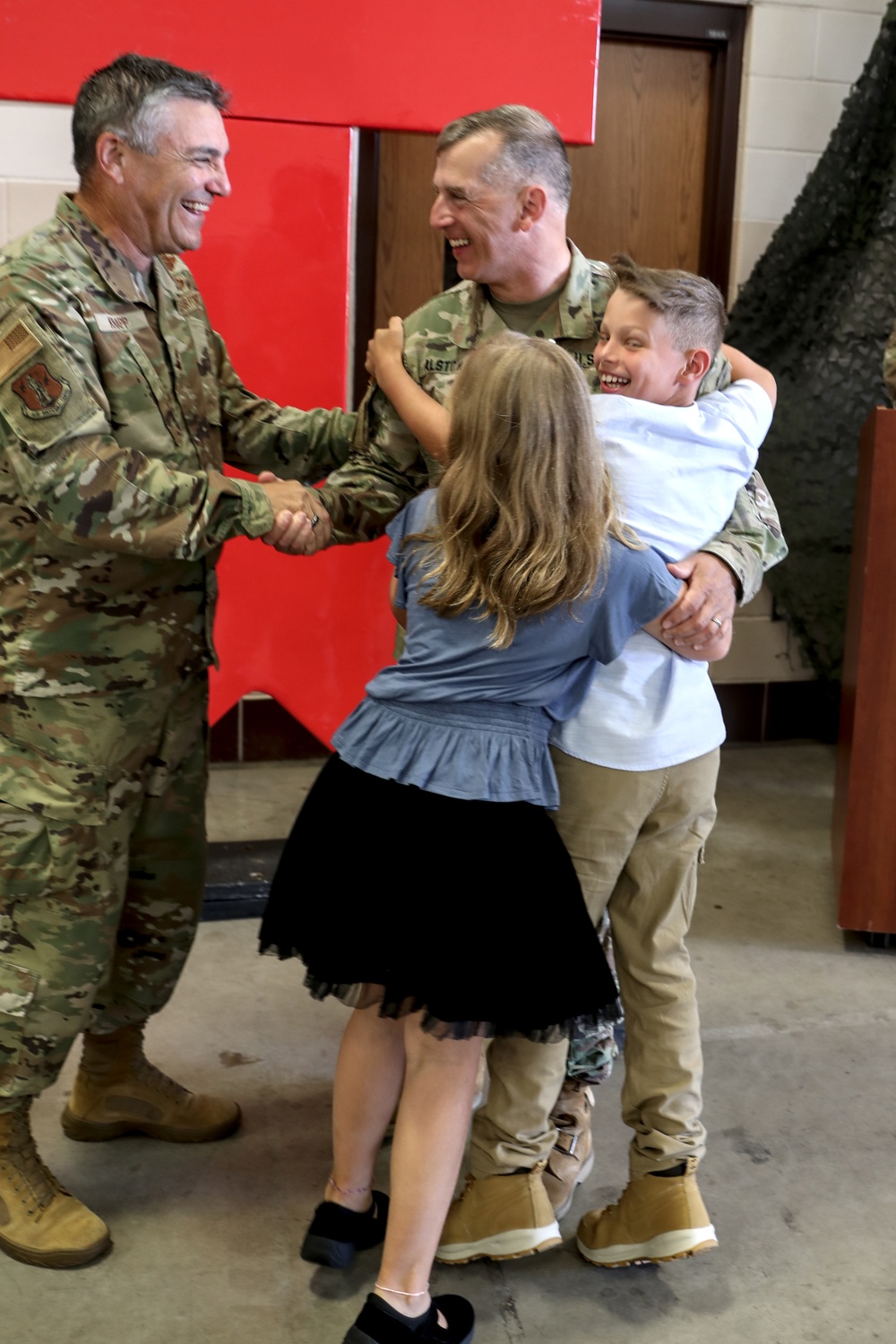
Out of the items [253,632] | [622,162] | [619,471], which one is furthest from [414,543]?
[622,162]

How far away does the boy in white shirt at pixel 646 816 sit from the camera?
5.22ft

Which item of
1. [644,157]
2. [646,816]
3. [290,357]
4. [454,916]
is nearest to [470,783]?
[454,916]

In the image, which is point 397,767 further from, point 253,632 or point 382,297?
point 382,297

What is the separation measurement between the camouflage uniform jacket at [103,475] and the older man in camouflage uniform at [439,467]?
19cm

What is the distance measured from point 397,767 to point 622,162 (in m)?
3.11

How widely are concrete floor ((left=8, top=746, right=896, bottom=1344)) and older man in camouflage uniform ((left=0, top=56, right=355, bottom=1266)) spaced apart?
150mm

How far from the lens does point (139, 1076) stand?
6.70 ft

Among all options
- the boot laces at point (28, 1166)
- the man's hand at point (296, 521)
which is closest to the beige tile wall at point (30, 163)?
the man's hand at point (296, 521)

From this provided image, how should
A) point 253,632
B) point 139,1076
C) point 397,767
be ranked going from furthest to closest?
point 253,632 < point 139,1076 < point 397,767

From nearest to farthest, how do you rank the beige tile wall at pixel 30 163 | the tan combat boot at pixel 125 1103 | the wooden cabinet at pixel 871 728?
the tan combat boot at pixel 125 1103 → the wooden cabinet at pixel 871 728 → the beige tile wall at pixel 30 163

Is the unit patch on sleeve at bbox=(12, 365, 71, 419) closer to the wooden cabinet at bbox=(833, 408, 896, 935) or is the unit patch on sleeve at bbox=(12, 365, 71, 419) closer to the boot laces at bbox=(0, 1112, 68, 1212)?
the boot laces at bbox=(0, 1112, 68, 1212)

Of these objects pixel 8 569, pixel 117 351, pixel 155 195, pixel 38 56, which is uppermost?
pixel 38 56

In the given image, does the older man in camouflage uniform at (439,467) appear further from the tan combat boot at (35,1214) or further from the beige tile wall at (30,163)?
the beige tile wall at (30,163)

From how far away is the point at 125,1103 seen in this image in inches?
79.8
